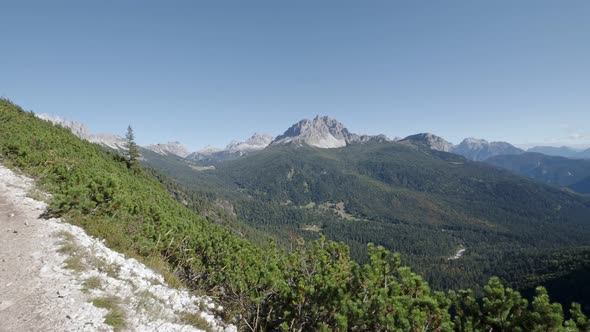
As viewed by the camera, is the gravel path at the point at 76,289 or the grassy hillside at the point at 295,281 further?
the gravel path at the point at 76,289

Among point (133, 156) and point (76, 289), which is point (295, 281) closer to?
point (76, 289)

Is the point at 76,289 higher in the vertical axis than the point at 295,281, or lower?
higher

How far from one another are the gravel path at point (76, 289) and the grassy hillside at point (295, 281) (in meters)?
1.11

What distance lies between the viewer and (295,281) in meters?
10.4

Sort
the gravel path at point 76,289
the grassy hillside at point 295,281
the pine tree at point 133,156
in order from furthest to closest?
the pine tree at point 133,156 < the gravel path at point 76,289 < the grassy hillside at point 295,281

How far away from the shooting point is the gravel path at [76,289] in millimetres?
7645

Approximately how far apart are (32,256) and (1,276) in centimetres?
130

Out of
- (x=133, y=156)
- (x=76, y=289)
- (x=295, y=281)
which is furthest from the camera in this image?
(x=133, y=156)

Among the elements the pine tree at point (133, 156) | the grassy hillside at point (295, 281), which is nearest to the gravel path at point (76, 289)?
the grassy hillside at point (295, 281)

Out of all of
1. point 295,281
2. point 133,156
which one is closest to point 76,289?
point 295,281

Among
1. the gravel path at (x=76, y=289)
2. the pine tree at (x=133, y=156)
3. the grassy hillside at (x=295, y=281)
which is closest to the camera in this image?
the grassy hillside at (x=295, y=281)

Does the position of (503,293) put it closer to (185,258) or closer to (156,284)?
(156,284)

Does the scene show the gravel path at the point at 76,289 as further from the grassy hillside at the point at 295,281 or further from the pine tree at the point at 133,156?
the pine tree at the point at 133,156

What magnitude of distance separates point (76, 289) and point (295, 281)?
7.16m
